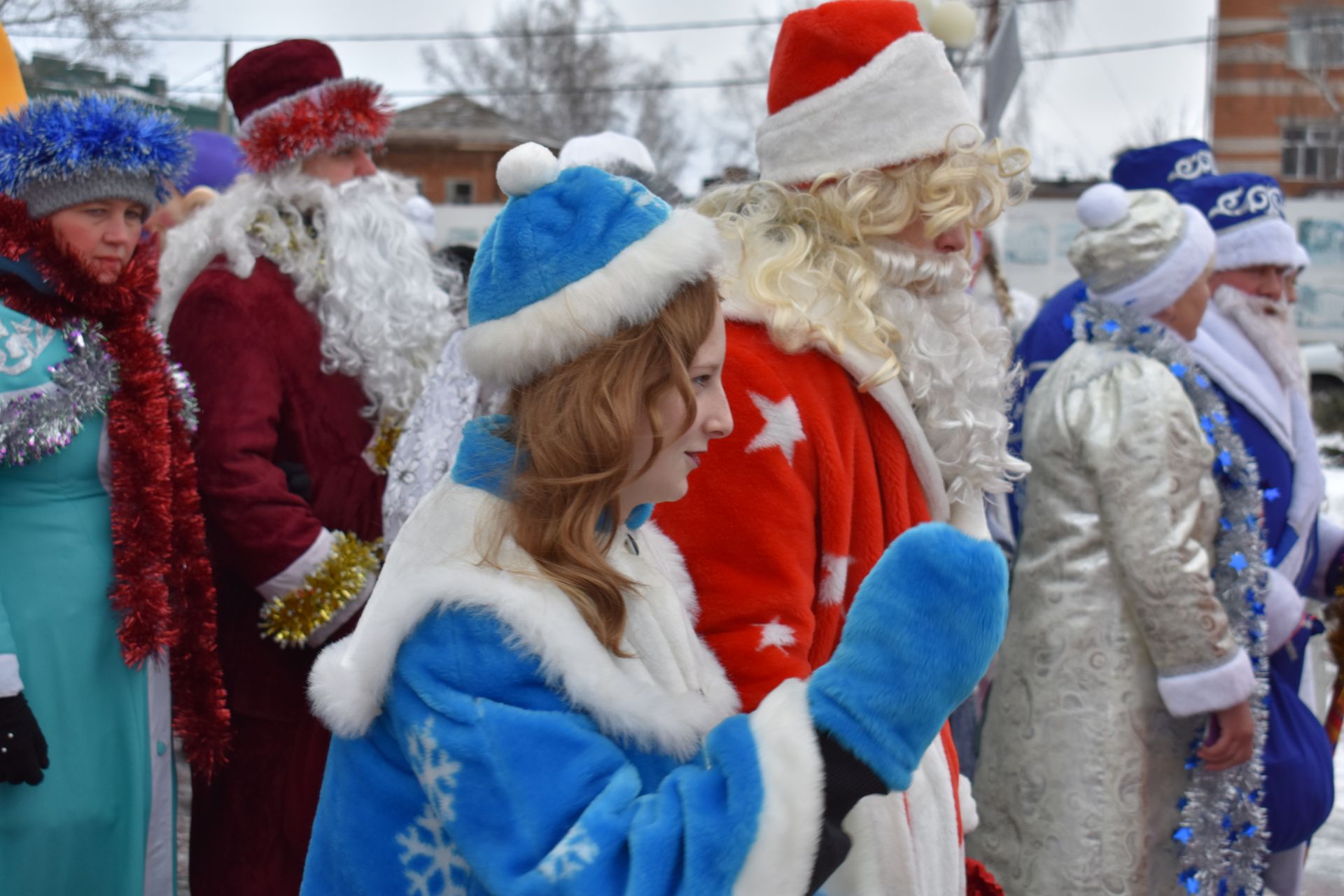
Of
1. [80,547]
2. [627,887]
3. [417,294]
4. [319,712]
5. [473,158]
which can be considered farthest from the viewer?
[473,158]

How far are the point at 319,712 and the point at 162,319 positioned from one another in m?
3.06

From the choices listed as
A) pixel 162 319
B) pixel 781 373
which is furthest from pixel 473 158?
pixel 781 373

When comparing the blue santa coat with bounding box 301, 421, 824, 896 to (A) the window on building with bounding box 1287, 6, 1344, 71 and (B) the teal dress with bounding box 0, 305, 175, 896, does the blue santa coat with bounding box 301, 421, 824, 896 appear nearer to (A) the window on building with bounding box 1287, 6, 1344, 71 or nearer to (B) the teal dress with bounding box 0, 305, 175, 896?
(B) the teal dress with bounding box 0, 305, 175, 896

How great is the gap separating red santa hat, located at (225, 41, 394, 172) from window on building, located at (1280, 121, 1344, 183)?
37300 millimetres

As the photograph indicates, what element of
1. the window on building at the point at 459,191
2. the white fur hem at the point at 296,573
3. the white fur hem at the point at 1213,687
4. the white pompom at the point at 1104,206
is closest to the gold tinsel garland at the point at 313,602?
the white fur hem at the point at 296,573

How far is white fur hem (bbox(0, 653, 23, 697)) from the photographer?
8.84 ft

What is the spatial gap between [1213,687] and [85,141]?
3093 mm

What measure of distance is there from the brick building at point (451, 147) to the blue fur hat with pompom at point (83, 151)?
3072cm

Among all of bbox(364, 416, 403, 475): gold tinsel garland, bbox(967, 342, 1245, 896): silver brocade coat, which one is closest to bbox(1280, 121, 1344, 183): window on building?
bbox(967, 342, 1245, 896): silver brocade coat

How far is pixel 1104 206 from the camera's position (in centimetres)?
393

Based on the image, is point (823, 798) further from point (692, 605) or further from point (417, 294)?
point (417, 294)

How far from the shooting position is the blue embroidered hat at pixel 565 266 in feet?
5.13

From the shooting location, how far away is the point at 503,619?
1.44 meters

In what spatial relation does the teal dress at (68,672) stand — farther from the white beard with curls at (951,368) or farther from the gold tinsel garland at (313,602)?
the white beard with curls at (951,368)
